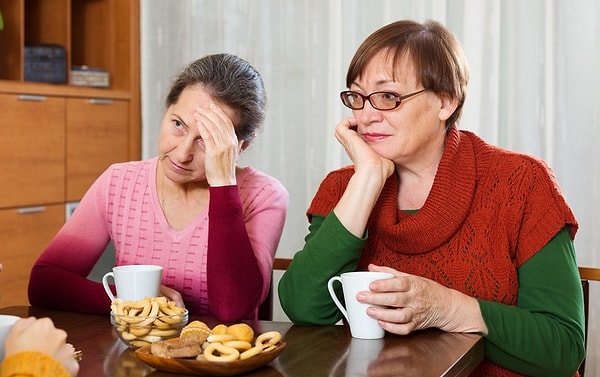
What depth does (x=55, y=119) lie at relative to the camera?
11.7 ft

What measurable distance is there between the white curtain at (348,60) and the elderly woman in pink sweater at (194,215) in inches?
52.5

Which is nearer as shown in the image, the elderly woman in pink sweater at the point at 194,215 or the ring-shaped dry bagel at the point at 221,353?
the ring-shaped dry bagel at the point at 221,353

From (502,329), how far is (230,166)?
657 mm

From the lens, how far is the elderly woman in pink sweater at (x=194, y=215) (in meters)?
1.81

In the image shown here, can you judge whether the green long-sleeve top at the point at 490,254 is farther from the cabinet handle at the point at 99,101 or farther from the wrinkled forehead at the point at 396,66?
the cabinet handle at the point at 99,101

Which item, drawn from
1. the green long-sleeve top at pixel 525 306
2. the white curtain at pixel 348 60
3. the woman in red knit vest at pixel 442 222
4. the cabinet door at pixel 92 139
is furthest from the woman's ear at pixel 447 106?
the cabinet door at pixel 92 139

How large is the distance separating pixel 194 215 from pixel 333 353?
2.57 ft

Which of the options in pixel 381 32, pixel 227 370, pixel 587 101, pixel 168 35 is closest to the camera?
pixel 227 370

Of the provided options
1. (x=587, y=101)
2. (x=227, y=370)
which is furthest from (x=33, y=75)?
(x=227, y=370)

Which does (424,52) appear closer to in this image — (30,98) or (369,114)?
(369,114)

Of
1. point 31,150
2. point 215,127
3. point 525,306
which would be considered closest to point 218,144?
point 215,127

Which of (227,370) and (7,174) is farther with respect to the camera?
(7,174)

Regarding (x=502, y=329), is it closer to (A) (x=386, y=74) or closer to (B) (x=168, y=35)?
(A) (x=386, y=74)

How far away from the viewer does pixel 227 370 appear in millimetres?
1211
